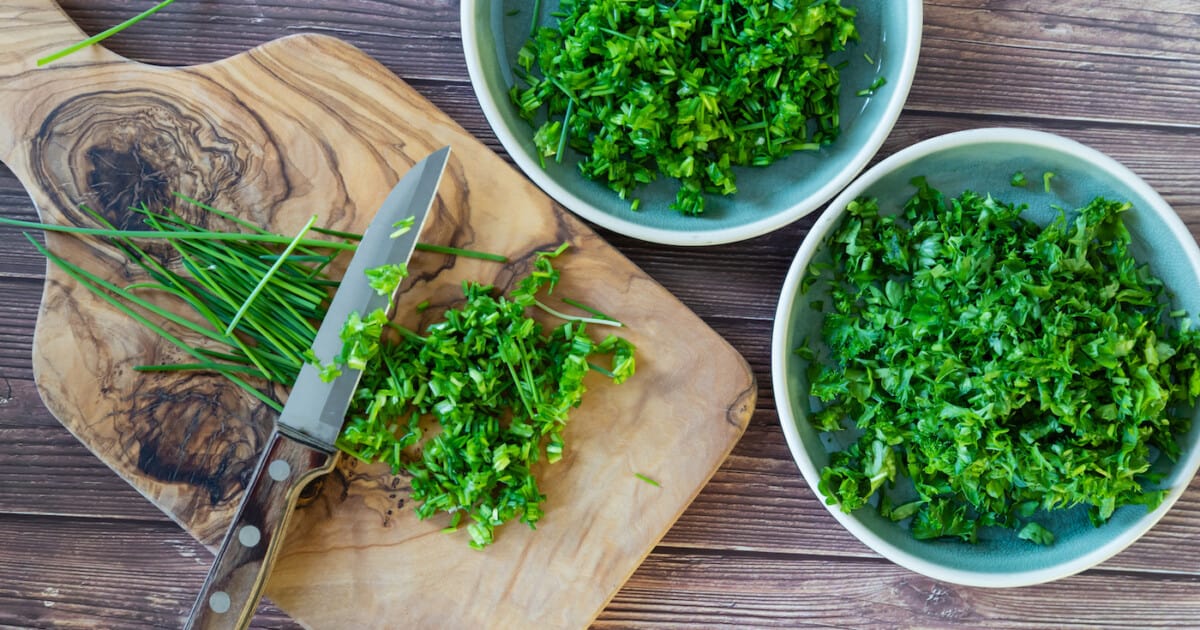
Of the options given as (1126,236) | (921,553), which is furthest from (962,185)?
(921,553)

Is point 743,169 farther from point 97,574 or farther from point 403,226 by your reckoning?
point 97,574

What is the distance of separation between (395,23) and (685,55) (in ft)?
2.03

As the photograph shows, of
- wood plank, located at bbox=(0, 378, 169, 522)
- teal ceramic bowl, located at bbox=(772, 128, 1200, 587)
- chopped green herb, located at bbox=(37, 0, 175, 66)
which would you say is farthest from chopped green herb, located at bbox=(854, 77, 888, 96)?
wood plank, located at bbox=(0, 378, 169, 522)

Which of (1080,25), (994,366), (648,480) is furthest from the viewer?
(1080,25)

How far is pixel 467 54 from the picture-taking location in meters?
1.36

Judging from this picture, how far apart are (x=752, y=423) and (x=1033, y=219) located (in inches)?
25.6

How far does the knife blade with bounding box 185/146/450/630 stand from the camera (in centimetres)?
130

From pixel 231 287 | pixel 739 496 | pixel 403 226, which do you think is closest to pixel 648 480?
pixel 739 496

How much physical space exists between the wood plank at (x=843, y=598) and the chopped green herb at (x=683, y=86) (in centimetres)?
75

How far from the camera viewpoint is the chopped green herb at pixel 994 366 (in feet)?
3.99

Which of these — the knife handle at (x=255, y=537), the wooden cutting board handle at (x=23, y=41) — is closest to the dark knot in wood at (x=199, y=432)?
the knife handle at (x=255, y=537)

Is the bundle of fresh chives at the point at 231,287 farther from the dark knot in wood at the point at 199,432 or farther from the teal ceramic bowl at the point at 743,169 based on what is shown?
the teal ceramic bowl at the point at 743,169

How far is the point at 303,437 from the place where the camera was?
1.32 m

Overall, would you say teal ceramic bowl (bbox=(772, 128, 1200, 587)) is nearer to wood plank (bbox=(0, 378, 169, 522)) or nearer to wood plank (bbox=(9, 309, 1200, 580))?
wood plank (bbox=(9, 309, 1200, 580))
